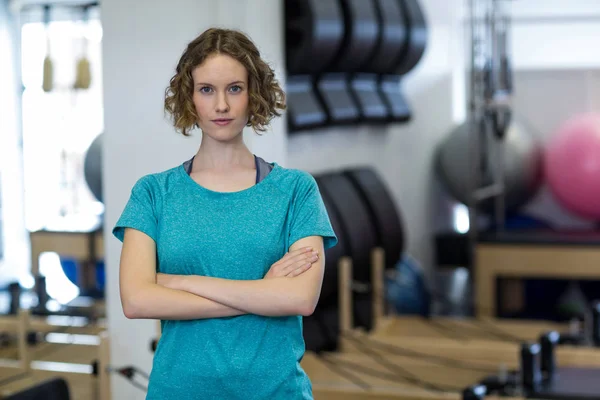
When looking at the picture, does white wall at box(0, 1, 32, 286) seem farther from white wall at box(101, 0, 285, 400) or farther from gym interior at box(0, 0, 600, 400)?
white wall at box(101, 0, 285, 400)

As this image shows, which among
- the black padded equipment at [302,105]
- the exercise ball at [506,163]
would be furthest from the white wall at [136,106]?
the exercise ball at [506,163]

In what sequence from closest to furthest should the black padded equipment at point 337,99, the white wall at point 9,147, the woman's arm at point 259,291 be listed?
the woman's arm at point 259,291 → the white wall at point 9,147 → the black padded equipment at point 337,99

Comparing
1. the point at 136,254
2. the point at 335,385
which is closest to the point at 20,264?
the point at 335,385

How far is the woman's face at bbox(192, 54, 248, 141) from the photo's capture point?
4.44 feet

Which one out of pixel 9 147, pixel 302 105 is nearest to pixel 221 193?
pixel 9 147

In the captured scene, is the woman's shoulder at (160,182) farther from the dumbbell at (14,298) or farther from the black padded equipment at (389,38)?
the black padded equipment at (389,38)

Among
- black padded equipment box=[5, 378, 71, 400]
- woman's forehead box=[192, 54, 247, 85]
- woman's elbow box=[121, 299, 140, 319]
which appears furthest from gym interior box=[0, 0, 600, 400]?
woman's forehead box=[192, 54, 247, 85]

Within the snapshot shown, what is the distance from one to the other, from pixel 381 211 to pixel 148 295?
3317 millimetres

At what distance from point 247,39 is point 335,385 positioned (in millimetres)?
1914

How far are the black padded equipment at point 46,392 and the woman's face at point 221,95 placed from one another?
1.02 metres

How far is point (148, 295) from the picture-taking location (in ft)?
4.48

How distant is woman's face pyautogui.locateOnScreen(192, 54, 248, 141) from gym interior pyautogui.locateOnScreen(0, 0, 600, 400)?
1020mm

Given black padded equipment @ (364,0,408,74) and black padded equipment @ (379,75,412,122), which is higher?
black padded equipment @ (364,0,408,74)

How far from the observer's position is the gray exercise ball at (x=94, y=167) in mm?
2955
